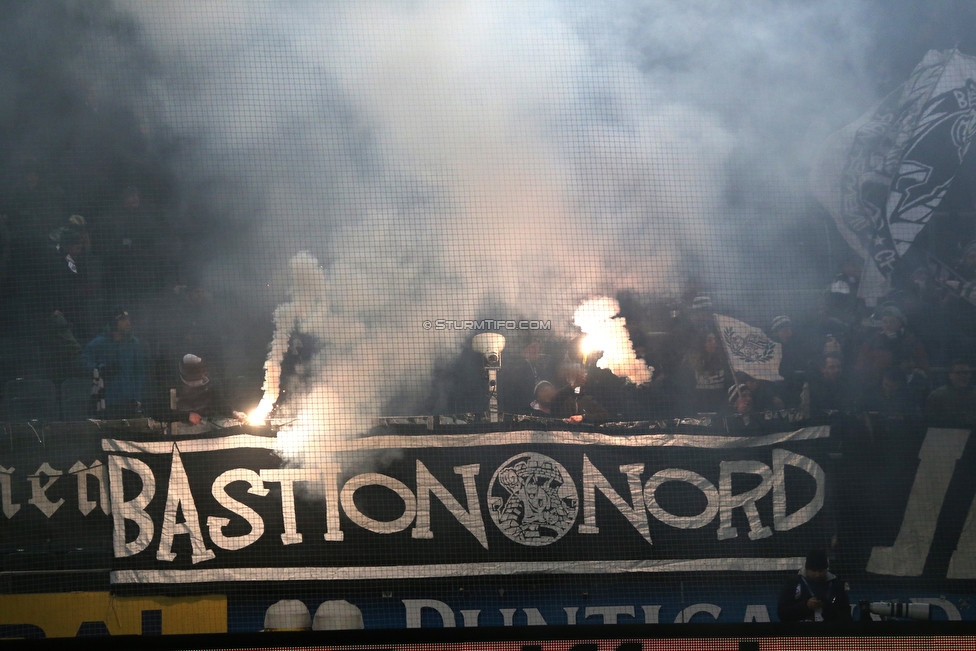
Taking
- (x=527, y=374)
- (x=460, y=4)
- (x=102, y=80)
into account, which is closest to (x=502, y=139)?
(x=460, y=4)

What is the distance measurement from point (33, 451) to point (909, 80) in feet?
14.0

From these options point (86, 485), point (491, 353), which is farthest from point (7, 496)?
point (491, 353)

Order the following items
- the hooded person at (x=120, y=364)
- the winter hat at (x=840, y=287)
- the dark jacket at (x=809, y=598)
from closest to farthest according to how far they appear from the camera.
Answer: the dark jacket at (x=809, y=598) < the hooded person at (x=120, y=364) < the winter hat at (x=840, y=287)

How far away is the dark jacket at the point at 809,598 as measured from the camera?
3.17 metres

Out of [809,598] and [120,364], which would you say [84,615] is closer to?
[120,364]

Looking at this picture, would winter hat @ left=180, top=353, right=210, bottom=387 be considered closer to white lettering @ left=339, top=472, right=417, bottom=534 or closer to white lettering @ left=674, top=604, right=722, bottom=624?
white lettering @ left=339, top=472, right=417, bottom=534

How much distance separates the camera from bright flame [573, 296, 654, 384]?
3.46m

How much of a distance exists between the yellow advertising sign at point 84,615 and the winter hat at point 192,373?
90 centimetres

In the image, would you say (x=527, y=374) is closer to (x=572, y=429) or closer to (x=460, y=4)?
(x=572, y=429)

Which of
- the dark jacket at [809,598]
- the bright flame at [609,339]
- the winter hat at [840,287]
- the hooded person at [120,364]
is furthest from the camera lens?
the winter hat at [840,287]

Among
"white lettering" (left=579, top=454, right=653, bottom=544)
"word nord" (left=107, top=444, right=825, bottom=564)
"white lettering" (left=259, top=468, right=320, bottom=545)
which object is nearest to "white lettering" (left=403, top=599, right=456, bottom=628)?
"word nord" (left=107, top=444, right=825, bottom=564)

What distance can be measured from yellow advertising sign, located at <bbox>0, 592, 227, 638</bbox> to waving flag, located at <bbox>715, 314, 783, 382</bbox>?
2643mm

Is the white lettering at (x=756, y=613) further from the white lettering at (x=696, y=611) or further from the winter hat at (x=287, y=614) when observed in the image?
the winter hat at (x=287, y=614)

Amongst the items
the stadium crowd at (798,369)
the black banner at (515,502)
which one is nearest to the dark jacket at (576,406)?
the stadium crowd at (798,369)
